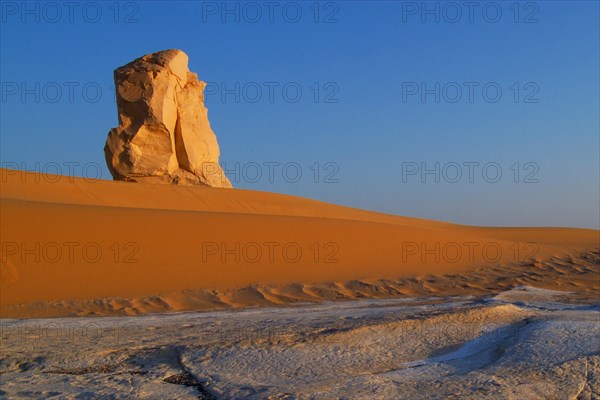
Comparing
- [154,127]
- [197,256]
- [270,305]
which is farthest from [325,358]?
[154,127]

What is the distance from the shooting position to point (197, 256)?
10.4 meters

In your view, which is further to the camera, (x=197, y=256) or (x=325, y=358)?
(x=197, y=256)

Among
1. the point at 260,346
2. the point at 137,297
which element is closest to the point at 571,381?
the point at 260,346

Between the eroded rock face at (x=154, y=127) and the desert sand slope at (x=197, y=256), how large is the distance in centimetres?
573

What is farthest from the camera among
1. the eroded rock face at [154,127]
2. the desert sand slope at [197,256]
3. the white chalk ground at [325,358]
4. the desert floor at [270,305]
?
the eroded rock face at [154,127]

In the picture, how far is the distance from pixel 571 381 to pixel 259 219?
10.6 m

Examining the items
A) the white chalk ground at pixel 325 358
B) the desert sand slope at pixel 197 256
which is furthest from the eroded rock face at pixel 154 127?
the white chalk ground at pixel 325 358

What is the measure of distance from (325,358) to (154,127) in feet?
61.6

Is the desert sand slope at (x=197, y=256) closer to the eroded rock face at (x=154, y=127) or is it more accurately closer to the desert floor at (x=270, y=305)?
the desert floor at (x=270, y=305)

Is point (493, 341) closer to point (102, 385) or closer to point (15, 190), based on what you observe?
point (102, 385)

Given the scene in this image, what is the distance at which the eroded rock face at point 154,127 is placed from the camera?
20844 millimetres

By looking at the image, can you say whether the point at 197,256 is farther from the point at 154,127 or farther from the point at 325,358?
the point at 154,127

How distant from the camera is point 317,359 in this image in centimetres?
359

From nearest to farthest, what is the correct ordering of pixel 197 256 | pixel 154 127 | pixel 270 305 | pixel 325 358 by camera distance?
pixel 325 358, pixel 270 305, pixel 197 256, pixel 154 127
